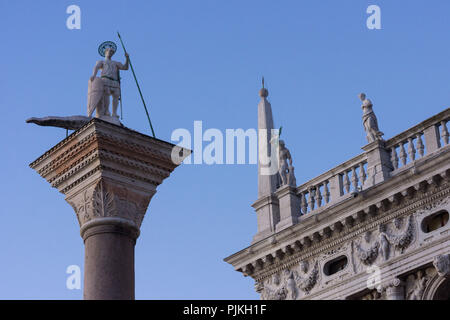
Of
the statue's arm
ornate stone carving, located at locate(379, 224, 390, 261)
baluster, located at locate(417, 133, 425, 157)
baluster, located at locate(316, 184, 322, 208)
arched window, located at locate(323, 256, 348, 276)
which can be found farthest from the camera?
baluster, located at locate(316, 184, 322, 208)

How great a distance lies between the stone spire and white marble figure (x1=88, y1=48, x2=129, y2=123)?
14.1 m

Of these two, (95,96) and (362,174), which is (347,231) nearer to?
(362,174)

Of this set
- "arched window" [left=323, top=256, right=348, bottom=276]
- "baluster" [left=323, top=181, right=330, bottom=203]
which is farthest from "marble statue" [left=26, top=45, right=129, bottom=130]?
"baluster" [left=323, top=181, right=330, bottom=203]

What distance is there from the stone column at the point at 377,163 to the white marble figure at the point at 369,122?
0.27 meters

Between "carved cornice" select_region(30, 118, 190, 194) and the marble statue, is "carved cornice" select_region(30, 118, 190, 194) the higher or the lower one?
the lower one

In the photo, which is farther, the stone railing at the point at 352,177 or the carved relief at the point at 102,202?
the stone railing at the point at 352,177

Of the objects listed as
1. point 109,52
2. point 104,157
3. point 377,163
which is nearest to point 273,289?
point 377,163

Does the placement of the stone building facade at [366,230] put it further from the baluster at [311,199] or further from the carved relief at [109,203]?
the carved relief at [109,203]

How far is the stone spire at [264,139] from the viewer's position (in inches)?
1102

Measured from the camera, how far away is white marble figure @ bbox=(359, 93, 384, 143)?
25328 millimetres

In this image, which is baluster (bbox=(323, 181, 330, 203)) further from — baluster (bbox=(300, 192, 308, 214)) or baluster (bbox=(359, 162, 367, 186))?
baluster (bbox=(359, 162, 367, 186))

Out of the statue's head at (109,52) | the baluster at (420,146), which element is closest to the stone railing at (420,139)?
the baluster at (420,146)
